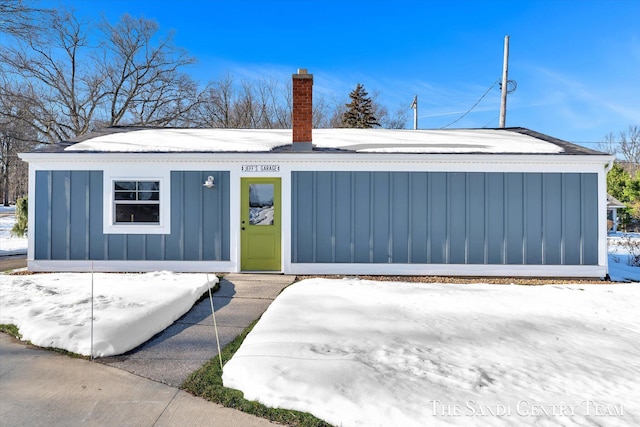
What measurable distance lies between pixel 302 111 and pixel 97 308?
19.0 ft

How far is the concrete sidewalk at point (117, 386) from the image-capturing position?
2617mm

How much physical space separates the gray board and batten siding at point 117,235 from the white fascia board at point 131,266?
10cm

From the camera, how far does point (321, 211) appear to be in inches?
314

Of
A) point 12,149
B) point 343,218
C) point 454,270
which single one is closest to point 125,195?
point 343,218

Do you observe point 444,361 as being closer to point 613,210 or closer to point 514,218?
point 514,218

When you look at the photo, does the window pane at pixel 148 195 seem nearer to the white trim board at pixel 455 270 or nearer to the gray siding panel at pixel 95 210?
the gray siding panel at pixel 95 210

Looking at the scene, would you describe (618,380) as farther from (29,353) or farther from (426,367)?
(29,353)

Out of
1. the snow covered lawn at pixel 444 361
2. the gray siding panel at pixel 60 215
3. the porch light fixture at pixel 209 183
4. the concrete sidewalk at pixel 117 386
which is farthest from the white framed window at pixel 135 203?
the snow covered lawn at pixel 444 361

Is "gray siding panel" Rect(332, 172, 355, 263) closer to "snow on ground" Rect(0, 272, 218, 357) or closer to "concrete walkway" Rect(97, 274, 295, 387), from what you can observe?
"concrete walkway" Rect(97, 274, 295, 387)

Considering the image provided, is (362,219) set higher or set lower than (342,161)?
lower

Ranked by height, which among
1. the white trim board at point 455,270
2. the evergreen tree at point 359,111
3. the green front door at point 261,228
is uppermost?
the evergreen tree at point 359,111

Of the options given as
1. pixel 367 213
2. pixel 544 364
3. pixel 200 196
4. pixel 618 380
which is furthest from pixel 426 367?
pixel 200 196

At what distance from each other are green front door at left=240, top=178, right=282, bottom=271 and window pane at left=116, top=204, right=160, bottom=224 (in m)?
2.04

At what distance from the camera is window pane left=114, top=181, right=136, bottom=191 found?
26.5 ft
